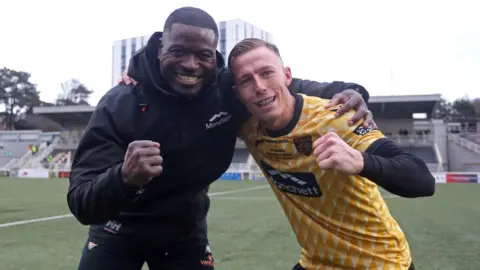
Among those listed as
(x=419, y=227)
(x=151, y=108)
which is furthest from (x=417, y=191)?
(x=419, y=227)

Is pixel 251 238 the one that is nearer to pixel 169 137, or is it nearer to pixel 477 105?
pixel 169 137

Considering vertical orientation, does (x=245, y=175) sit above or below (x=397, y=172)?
below

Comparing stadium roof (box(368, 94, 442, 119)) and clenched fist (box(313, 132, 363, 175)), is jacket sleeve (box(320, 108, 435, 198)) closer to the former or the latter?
clenched fist (box(313, 132, 363, 175))

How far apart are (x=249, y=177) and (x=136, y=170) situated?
109 ft

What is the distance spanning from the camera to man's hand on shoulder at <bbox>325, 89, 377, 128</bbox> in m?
2.80

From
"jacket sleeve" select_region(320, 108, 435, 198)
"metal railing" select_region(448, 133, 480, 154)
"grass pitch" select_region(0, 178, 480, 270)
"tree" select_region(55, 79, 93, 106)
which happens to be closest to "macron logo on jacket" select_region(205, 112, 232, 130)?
"jacket sleeve" select_region(320, 108, 435, 198)

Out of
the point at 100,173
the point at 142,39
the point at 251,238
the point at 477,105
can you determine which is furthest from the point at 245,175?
the point at 477,105

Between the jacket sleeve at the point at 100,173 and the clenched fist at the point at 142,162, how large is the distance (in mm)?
82

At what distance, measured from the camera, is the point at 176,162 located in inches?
113

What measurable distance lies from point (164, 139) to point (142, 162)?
75 centimetres

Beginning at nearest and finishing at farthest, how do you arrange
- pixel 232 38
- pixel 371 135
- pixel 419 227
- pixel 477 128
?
1. pixel 371 135
2. pixel 419 227
3. pixel 477 128
4. pixel 232 38

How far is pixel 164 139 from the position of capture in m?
2.80

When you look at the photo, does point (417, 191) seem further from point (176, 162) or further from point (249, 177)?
point (249, 177)

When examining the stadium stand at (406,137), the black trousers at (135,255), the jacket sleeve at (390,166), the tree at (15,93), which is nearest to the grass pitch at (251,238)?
the black trousers at (135,255)
